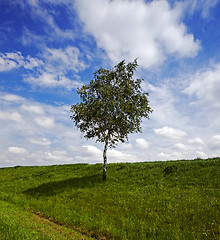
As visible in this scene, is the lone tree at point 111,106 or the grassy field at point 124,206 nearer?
the grassy field at point 124,206

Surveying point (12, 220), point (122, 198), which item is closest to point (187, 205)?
point (122, 198)

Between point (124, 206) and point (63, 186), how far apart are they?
13114mm

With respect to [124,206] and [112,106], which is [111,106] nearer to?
[112,106]

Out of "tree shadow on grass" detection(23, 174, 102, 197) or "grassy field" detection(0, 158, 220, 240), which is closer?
"grassy field" detection(0, 158, 220, 240)

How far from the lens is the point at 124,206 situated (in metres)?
19.0

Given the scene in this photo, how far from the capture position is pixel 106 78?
34.2 metres

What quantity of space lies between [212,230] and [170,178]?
13104 millimetres

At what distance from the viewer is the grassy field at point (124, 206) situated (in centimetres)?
1345

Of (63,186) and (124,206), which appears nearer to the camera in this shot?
(124,206)

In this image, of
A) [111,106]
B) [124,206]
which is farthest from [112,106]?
[124,206]

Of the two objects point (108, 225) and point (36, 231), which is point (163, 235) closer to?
point (108, 225)

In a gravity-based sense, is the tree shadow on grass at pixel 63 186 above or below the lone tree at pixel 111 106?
below

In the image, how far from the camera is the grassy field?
13.4 meters

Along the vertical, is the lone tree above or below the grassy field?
above
